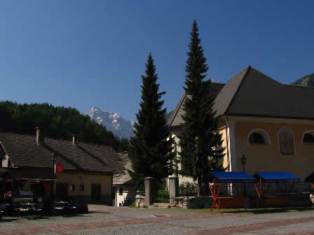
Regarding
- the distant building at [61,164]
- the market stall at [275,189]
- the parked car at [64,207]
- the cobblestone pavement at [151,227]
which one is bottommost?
the cobblestone pavement at [151,227]

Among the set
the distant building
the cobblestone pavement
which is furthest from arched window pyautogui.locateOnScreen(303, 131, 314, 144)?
the distant building

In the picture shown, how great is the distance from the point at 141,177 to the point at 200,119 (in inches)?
249

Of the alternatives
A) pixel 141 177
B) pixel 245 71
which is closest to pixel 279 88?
pixel 245 71

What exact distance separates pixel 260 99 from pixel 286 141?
3.82m

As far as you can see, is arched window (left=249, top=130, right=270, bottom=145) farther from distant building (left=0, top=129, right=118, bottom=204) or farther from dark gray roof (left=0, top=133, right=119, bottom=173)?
dark gray roof (left=0, top=133, right=119, bottom=173)

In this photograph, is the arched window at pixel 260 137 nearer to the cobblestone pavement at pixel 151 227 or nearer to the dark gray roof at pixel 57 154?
the cobblestone pavement at pixel 151 227

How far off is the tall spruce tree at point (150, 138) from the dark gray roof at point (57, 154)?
41.1ft

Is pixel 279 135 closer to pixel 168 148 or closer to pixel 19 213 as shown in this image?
pixel 168 148

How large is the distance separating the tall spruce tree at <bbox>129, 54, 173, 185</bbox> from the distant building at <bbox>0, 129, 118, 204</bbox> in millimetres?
10716

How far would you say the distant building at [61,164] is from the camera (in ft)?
138

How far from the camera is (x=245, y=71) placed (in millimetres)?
39062

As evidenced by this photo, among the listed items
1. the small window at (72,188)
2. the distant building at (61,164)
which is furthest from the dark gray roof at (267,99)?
→ the small window at (72,188)

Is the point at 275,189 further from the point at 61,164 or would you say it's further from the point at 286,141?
the point at 61,164

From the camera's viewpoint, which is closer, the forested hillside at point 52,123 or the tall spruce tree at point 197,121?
the tall spruce tree at point 197,121
